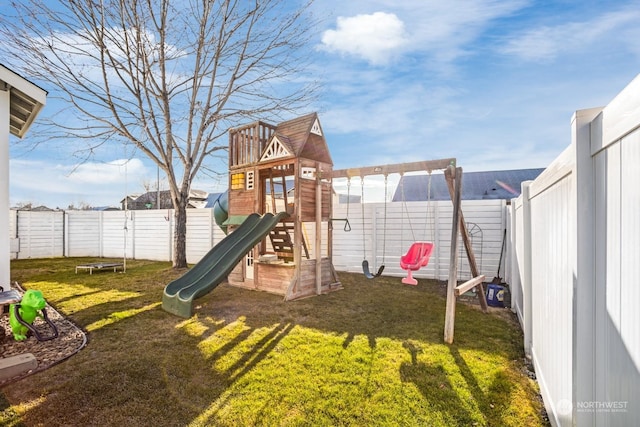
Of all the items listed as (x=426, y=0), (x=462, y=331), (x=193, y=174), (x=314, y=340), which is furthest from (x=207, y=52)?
(x=462, y=331)

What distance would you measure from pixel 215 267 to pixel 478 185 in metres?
16.4

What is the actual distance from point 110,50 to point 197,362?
30.5ft

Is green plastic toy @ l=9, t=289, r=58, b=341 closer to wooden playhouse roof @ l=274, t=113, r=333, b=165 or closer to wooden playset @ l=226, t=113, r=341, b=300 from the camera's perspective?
wooden playset @ l=226, t=113, r=341, b=300

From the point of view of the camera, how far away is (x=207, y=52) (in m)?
9.27

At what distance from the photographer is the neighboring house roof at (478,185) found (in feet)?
53.2

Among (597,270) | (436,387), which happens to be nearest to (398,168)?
(436,387)

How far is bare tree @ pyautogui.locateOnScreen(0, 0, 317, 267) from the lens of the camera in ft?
27.1

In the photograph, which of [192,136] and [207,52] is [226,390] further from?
[207,52]

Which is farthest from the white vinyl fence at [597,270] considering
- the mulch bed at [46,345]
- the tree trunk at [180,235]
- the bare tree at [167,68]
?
the bare tree at [167,68]

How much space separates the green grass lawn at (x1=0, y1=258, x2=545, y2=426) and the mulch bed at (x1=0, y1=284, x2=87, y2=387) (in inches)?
4.7

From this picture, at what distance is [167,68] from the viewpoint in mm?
8969

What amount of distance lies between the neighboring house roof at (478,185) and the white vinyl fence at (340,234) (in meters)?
7.88

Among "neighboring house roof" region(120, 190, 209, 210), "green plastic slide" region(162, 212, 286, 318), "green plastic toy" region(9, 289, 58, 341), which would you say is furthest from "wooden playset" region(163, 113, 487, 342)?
"neighboring house roof" region(120, 190, 209, 210)

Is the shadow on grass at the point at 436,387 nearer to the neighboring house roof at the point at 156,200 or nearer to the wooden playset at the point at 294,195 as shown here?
the wooden playset at the point at 294,195
